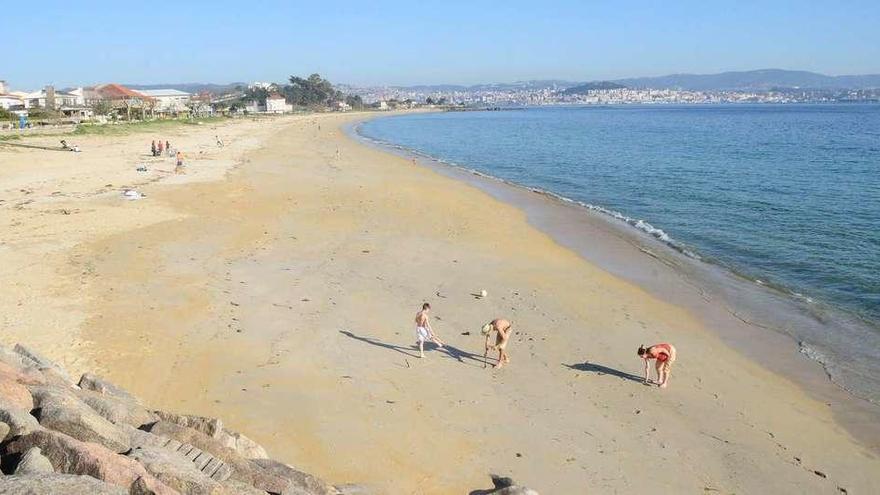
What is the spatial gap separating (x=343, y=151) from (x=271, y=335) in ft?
145

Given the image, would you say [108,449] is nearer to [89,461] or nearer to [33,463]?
[89,461]

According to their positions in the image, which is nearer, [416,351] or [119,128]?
[416,351]

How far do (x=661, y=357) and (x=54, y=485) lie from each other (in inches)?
387

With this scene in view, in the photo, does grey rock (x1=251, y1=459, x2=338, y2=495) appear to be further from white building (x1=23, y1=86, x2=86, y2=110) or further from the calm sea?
white building (x1=23, y1=86, x2=86, y2=110)

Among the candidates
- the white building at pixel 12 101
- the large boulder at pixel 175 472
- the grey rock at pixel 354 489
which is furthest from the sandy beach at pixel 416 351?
the white building at pixel 12 101

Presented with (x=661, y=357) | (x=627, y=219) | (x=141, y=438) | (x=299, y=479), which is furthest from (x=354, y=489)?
(x=627, y=219)

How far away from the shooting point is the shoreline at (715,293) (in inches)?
487

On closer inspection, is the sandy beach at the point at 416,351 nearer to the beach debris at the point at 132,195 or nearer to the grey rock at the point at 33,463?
the beach debris at the point at 132,195

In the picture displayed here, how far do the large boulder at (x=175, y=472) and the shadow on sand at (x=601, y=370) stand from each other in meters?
8.06

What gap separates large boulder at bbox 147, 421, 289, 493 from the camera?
6.77 meters

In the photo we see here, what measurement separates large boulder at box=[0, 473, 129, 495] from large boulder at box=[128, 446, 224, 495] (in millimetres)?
616

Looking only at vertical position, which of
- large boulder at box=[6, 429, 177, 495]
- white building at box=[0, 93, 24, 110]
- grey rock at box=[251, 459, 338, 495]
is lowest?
grey rock at box=[251, 459, 338, 495]

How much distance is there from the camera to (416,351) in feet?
42.8

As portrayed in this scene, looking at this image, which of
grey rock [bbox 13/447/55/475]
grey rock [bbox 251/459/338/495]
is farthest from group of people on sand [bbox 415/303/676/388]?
grey rock [bbox 13/447/55/475]
